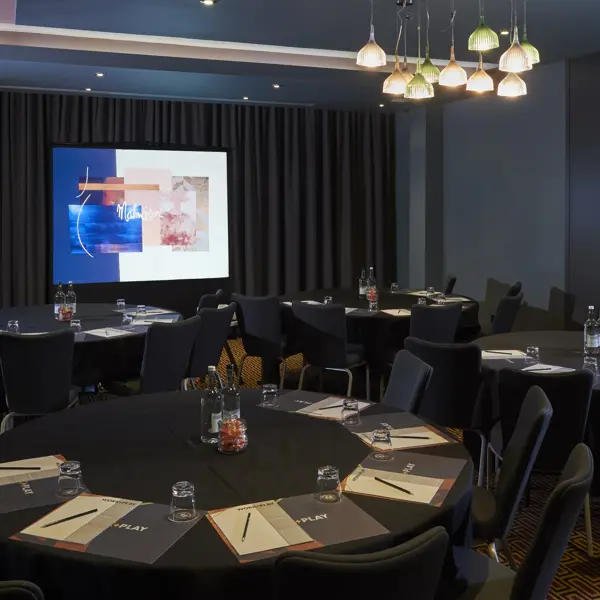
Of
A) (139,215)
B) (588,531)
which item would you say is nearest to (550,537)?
(588,531)

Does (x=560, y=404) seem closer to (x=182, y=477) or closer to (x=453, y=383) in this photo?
(x=453, y=383)

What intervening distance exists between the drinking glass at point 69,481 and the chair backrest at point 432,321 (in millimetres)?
3298

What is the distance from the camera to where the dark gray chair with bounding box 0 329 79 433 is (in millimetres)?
3682

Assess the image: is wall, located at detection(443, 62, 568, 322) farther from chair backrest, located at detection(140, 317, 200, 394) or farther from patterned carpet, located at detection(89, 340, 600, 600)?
chair backrest, located at detection(140, 317, 200, 394)

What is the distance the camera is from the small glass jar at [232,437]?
84.8 inches

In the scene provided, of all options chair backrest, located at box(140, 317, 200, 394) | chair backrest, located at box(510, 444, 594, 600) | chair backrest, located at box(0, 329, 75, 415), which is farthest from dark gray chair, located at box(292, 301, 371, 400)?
chair backrest, located at box(510, 444, 594, 600)

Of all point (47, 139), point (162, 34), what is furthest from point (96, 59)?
point (47, 139)

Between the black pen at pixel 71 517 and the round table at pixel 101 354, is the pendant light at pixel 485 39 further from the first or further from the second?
the black pen at pixel 71 517

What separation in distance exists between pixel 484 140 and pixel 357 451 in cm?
647

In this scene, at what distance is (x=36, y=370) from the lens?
374cm

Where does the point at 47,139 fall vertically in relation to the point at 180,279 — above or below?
above

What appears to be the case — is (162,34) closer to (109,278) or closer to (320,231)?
(109,278)

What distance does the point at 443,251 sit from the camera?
348 inches

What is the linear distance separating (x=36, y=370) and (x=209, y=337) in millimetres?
1217
